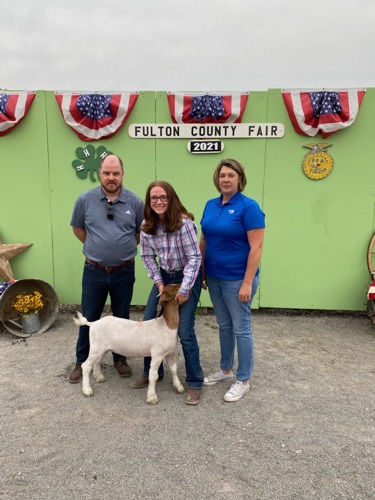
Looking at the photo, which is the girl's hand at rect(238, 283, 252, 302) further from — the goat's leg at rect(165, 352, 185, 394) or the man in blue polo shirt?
the man in blue polo shirt

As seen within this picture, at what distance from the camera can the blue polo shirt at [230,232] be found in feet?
9.33

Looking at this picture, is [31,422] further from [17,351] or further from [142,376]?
[17,351]

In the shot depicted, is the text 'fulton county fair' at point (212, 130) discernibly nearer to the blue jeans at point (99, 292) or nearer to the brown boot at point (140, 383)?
the blue jeans at point (99, 292)

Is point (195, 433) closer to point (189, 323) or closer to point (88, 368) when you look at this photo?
point (189, 323)

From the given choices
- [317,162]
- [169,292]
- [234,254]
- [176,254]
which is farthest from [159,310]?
[317,162]

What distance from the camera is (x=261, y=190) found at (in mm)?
5008

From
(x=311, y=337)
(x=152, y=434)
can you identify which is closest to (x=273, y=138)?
(x=311, y=337)

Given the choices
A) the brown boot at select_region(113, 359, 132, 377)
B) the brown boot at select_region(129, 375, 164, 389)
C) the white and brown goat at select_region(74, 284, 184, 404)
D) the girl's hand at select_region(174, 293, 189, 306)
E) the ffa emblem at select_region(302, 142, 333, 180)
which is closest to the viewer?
the girl's hand at select_region(174, 293, 189, 306)

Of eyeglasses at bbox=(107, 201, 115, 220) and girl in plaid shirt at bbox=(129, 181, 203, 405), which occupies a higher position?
eyeglasses at bbox=(107, 201, 115, 220)

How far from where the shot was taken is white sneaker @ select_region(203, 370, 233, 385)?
3.50 metres

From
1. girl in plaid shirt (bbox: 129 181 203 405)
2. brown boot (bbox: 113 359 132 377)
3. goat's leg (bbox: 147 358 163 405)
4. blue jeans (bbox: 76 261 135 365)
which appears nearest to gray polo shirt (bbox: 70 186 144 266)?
blue jeans (bbox: 76 261 135 365)

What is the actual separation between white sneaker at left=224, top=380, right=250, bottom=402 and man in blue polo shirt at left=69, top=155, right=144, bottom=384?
1302 millimetres

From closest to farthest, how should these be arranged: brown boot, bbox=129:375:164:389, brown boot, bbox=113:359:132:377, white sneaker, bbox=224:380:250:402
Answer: white sneaker, bbox=224:380:250:402 → brown boot, bbox=129:375:164:389 → brown boot, bbox=113:359:132:377

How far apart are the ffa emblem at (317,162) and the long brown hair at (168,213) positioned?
2673 mm
